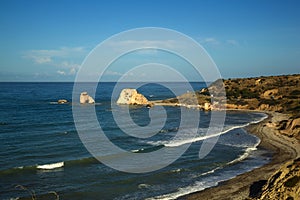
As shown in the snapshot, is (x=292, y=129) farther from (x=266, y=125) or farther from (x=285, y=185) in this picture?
(x=285, y=185)

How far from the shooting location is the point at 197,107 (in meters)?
76.9

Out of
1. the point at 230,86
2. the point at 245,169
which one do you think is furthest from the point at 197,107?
the point at 245,169

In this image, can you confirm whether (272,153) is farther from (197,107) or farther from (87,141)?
(197,107)

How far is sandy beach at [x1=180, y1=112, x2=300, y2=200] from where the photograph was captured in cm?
1955

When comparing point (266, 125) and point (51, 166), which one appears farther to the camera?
point (266, 125)

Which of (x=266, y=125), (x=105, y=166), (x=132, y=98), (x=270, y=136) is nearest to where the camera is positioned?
(x=105, y=166)

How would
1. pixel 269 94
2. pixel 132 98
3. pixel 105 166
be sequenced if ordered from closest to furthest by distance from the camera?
pixel 105 166 < pixel 269 94 < pixel 132 98

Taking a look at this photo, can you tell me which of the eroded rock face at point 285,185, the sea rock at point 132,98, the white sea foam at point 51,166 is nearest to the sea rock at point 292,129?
the eroded rock face at point 285,185

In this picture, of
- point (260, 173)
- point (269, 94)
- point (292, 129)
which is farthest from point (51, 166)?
point (269, 94)

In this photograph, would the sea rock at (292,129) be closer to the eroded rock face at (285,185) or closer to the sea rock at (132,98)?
the eroded rock face at (285,185)

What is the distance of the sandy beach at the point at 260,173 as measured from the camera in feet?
64.1

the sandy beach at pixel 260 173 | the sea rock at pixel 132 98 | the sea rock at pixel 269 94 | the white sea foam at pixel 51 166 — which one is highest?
the sea rock at pixel 269 94

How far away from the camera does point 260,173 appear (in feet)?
78.4

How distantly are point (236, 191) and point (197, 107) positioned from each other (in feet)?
188
